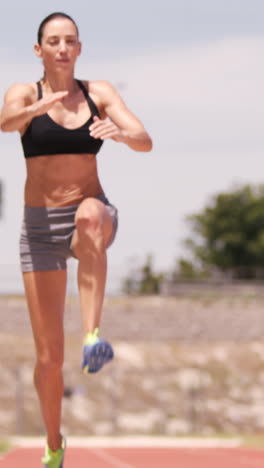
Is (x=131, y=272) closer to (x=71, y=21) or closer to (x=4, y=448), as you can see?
(x=4, y=448)

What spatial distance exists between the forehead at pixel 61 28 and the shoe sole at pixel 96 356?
2.10 meters

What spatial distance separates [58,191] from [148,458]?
13.7 metres

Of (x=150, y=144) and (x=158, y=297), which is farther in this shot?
(x=158, y=297)

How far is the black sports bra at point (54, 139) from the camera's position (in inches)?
283

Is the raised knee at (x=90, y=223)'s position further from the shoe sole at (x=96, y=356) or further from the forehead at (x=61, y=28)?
the forehead at (x=61, y=28)

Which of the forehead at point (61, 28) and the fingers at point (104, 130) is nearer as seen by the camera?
the fingers at point (104, 130)

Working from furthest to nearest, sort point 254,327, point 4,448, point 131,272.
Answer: point 131,272, point 254,327, point 4,448

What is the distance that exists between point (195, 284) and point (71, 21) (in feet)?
192

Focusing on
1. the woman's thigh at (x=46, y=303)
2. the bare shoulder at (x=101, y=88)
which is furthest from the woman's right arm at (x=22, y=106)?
the woman's thigh at (x=46, y=303)

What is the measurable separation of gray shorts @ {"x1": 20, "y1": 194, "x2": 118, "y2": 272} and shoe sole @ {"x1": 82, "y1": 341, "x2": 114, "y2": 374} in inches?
34.9

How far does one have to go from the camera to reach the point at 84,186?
7391mm

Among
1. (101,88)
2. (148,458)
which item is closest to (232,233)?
(148,458)

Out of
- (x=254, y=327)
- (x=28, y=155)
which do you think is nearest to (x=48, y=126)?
(x=28, y=155)

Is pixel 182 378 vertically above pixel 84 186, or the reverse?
pixel 84 186
